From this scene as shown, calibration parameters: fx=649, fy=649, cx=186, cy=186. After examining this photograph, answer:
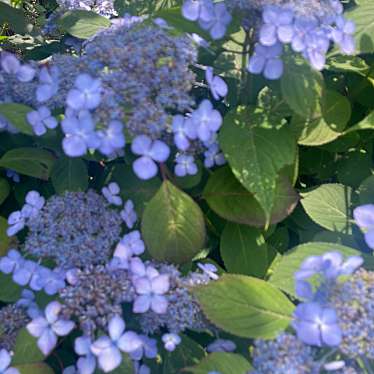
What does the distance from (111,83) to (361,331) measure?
0.57 meters

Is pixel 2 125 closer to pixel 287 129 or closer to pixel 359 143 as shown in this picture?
pixel 287 129

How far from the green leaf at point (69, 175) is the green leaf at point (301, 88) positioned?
0.45 m

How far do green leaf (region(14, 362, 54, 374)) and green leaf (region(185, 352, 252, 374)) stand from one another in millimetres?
256

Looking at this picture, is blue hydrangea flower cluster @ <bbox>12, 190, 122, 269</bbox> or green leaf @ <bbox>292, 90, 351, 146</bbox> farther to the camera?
green leaf @ <bbox>292, 90, 351, 146</bbox>

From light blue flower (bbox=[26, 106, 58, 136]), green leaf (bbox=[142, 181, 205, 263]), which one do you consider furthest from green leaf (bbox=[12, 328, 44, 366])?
light blue flower (bbox=[26, 106, 58, 136])

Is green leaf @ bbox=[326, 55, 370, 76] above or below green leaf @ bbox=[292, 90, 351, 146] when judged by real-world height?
above

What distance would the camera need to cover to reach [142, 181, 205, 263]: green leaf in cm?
118

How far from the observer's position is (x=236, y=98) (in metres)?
1.37

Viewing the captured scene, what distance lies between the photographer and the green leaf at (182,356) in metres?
1.16

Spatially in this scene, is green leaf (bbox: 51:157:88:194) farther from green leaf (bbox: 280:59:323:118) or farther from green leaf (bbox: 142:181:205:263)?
green leaf (bbox: 280:59:323:118)

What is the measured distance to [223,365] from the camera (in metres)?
1.02

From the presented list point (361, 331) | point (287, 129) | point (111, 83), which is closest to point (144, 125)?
point (111, 83)

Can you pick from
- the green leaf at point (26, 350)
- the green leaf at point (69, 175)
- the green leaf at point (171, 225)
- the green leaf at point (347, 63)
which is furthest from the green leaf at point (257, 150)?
the green leaf at point (26, 350)

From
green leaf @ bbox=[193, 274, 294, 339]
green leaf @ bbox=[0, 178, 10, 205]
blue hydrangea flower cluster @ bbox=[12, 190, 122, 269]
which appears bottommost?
green leaf @ bbox=[0, 178, 10, 205]
